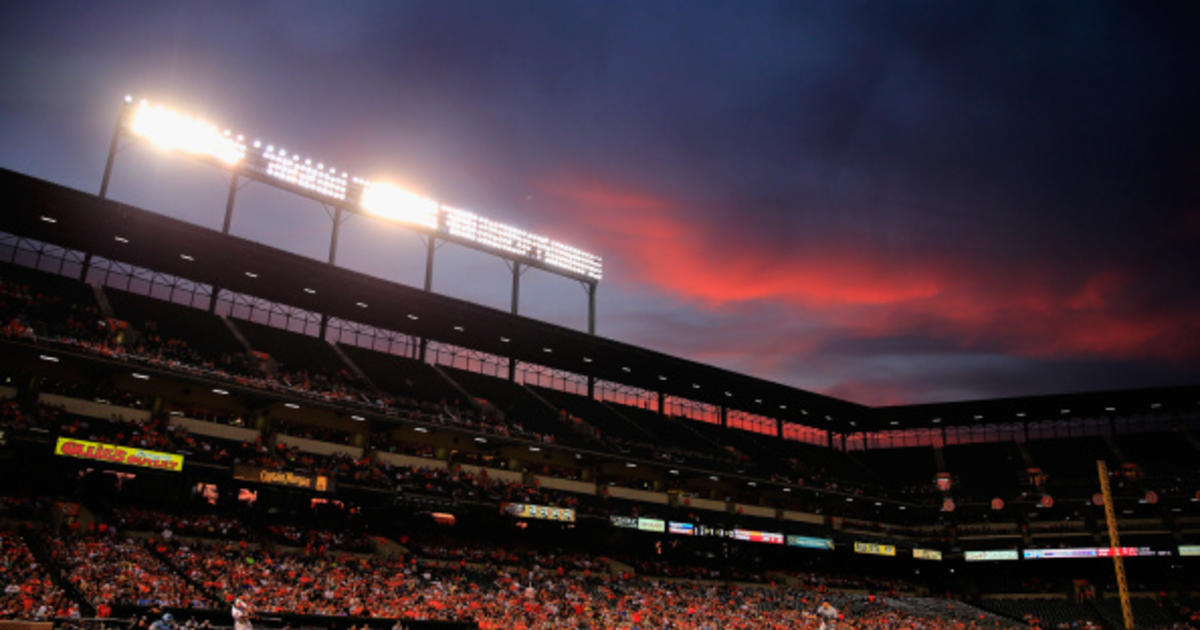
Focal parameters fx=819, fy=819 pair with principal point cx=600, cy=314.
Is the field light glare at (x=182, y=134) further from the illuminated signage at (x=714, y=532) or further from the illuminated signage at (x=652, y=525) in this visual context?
the illuminated signage at (x=714, y=532)

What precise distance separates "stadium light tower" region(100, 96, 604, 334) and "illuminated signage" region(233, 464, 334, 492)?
1468cm

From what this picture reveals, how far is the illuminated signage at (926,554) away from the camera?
6938cm

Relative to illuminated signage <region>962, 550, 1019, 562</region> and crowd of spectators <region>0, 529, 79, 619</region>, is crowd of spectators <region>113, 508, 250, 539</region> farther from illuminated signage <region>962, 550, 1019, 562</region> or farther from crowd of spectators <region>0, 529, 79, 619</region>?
illuminated signage <region>962, 550, 1019, 562</region>

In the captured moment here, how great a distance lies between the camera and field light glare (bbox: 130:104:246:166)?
45.2 meters

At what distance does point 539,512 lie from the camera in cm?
4847

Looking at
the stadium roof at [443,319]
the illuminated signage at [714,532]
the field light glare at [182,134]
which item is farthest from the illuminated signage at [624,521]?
the field light glare at [182,134]

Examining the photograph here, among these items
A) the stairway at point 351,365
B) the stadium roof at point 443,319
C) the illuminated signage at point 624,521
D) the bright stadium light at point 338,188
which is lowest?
the illuminated signage at point 624,521

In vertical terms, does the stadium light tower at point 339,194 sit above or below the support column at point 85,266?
above

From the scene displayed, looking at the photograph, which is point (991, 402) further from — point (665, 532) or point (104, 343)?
point (104, 343)

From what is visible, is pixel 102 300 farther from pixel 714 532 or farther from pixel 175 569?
pixel 714 532

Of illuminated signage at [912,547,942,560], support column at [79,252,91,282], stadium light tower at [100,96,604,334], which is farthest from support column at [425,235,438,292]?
illuminated signage at [912,547,942,560]

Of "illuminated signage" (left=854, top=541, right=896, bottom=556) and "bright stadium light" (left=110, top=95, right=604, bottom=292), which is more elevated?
"bright stadium light" (left=110, top=95, right=604, bottom=292)

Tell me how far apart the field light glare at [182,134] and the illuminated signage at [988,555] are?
64.6m

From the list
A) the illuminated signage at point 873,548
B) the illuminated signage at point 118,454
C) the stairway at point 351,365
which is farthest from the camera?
the illuminated signage at point 873,548
